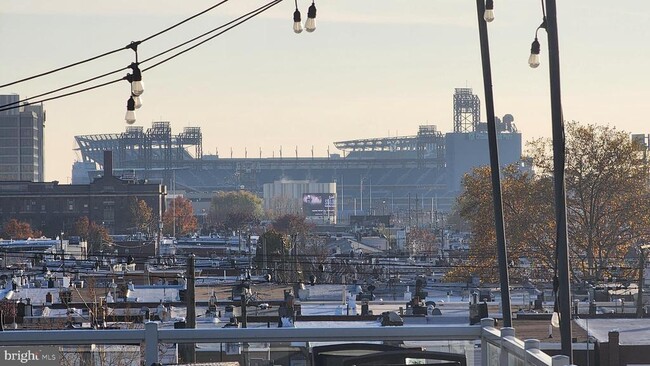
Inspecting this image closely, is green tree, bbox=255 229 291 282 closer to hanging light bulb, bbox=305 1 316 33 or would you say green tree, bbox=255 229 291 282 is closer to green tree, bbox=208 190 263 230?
hanging light bulb, bbox=305 1 316 33

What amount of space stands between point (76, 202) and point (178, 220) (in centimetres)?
1251

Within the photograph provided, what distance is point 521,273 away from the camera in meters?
58.2

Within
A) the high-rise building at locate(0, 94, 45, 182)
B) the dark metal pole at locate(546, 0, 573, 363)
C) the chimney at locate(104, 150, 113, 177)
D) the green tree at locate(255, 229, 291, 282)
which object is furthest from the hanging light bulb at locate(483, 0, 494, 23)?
the high-rise building at locate(0, 94, 45, 182)

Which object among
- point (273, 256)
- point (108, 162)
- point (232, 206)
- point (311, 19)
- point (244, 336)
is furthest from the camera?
point (232, 206)

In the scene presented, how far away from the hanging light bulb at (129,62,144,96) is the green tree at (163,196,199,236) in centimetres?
11574

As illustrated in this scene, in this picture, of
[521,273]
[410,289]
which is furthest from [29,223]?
[521,273]

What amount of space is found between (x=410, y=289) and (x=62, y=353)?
189 feet

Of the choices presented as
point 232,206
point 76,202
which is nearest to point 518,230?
point 76,202

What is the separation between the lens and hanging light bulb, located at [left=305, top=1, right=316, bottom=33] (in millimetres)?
12742

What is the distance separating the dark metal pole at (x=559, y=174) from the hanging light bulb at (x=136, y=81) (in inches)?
142

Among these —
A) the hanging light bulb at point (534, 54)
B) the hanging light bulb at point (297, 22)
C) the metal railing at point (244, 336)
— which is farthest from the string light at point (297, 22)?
the metal railing at point (244, 336)

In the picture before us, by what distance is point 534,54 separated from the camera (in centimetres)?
1199

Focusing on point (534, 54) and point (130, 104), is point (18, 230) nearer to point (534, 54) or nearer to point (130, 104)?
point (130, 104)

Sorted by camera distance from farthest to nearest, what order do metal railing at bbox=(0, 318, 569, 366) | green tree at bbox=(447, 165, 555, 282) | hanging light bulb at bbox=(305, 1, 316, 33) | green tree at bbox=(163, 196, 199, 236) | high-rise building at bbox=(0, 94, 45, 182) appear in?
high-rise building at bbox=(0, 94, 45, 182)
green tree at bbox=(163, 196, 199, 236)
green tree at bbox=(447, 165, 555, 282)
hanging light bulb at bbox=(305, 1, 316, 33)
metal railing at bbox=(0, 318, 569, 366)
